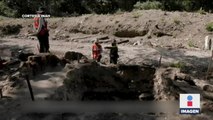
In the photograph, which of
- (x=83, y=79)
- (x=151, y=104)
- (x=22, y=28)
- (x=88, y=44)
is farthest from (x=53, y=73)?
(x=22, y=28)

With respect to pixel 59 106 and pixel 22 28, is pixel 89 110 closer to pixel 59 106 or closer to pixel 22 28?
pixel 59 106

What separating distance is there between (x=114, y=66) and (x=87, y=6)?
19427mm

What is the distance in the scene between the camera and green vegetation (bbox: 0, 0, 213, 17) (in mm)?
30562

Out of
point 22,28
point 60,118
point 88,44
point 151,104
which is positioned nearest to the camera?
point 60,118

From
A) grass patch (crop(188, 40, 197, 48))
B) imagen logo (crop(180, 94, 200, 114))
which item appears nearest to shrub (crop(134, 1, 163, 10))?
grass patch (crop(188, 40, 197, 48))

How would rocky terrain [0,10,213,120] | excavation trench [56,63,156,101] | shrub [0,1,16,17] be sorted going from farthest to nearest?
1. shrub [0,1,16,17]
2. excavation trench [56,63,156,101]
3. rocky terrain [0,10,213,120]

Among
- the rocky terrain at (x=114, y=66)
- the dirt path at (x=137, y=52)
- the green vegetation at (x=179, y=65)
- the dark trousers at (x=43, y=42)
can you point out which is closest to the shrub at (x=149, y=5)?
the rocky terrain at (x=114, y=66)

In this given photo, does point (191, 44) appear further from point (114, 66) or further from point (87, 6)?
point (87, 6)

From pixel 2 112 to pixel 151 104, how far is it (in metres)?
3.91

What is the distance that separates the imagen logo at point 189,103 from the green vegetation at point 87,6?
60.1ft

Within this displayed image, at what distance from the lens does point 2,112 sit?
10.9 meters

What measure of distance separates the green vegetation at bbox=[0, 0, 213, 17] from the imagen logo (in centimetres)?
1833

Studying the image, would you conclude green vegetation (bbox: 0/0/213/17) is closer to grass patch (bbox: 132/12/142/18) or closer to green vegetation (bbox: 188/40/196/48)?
grass patch (bbox: 132/12/142/18)

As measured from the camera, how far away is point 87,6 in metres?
33.1
